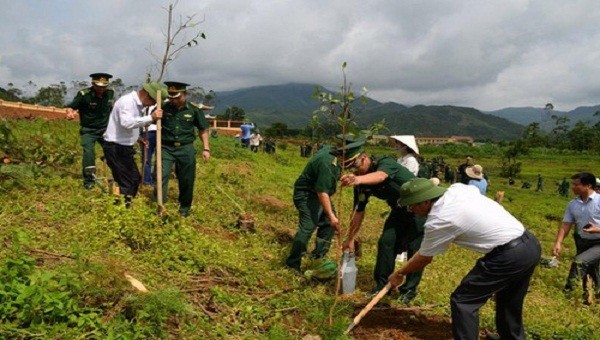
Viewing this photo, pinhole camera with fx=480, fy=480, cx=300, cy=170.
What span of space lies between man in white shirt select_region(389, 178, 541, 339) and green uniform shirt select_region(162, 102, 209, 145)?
3518 millimetres

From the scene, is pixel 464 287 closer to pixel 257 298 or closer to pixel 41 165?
pixel 257 298

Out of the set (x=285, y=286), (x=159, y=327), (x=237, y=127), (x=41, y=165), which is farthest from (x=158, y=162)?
(x=237, y=127)

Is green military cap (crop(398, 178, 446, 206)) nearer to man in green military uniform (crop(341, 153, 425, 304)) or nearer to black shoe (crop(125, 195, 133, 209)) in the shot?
man in green military uniform (crop(341, 153, 425, 304))

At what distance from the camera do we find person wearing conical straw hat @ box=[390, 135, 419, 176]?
21.4 feet

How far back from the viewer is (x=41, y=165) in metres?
7.48

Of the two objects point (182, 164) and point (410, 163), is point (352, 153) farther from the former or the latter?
point (182, 164)

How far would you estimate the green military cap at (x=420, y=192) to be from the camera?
351 centimetres

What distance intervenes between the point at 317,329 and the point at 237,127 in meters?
30.7

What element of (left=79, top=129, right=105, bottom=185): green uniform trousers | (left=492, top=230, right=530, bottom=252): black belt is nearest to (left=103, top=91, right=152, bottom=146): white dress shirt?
(left=79, top=129, right=105, bottom=185): green uniform trousers

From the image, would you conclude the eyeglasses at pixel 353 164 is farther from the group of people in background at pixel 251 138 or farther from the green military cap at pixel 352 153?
the group of people in background at pixel 251 138

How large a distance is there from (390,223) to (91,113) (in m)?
4.52

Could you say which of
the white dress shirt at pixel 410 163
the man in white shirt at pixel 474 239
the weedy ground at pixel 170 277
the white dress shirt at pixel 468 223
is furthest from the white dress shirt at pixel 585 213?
the white dress shirt at pixel 468 223

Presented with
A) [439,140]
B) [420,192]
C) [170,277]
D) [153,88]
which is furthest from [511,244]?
[439,140]

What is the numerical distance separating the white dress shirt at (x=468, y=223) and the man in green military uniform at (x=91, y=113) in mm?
5074
